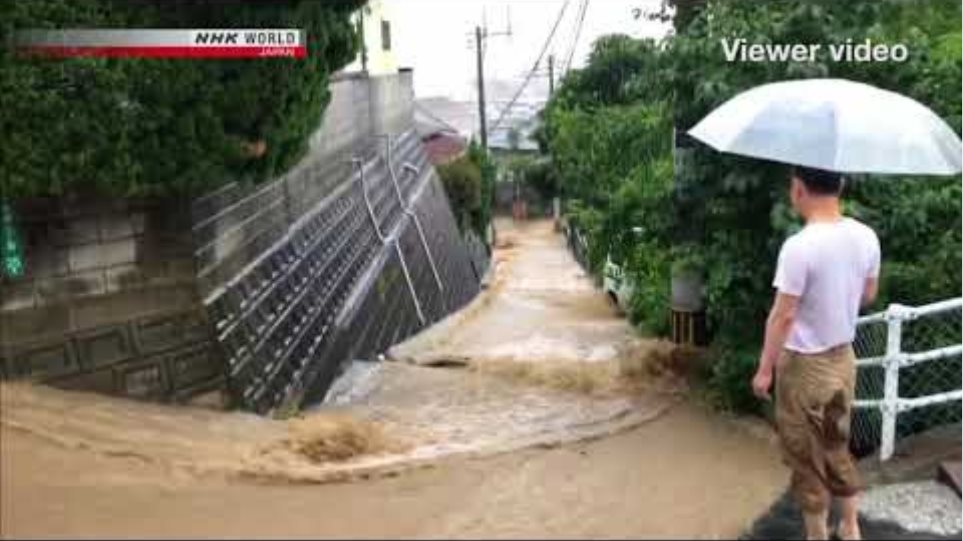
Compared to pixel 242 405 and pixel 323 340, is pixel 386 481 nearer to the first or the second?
pixel 242 405

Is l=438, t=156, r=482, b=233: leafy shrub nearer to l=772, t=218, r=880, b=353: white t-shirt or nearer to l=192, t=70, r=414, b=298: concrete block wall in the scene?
l=192, t=70, r=414, b=298: concrete block wall

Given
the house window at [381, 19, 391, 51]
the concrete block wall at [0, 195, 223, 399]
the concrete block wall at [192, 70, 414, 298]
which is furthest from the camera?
the house window at [381, 19, 391, 51]

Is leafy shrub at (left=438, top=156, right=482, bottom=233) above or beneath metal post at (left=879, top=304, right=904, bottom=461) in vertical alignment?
beneath

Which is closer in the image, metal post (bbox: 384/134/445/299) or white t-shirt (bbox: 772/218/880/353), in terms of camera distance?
white t-shirt (bbox: 772/218/880/353)

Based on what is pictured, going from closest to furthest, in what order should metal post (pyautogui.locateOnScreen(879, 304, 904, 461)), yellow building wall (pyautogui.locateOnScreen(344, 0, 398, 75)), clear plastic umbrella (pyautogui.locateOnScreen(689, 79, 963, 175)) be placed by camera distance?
clear plastic umbrella (pyautogui.locateOnScreen(689, 79, 963, 175)) < metal post (pyautogui.locateOnScreen(879, 304, 904, 461)) < yellow building wall (pyautogui.locateOnScreen(344, 0, 398, 75))

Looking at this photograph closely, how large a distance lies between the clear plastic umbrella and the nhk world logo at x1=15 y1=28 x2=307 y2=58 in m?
3.02

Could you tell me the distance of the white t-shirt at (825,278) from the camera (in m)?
4.79

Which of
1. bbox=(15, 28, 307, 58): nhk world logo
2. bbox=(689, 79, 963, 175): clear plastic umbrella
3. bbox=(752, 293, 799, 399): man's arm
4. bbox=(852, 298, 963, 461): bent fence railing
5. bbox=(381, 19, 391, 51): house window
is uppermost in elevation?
bbox=(381, 19, 391, 51): house window

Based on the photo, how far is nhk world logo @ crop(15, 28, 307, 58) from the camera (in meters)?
6.66

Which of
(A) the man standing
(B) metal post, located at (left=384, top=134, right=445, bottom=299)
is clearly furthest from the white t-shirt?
(B) metal post, located at (left=384, top=134, right=445, bottom=299)

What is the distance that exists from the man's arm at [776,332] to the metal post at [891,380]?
127cm

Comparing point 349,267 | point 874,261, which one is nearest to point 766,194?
point 874,261

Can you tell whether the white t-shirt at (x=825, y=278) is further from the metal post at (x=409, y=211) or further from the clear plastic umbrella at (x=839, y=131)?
the metal post at (x=409, y=211)

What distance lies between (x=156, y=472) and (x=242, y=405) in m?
2.54
